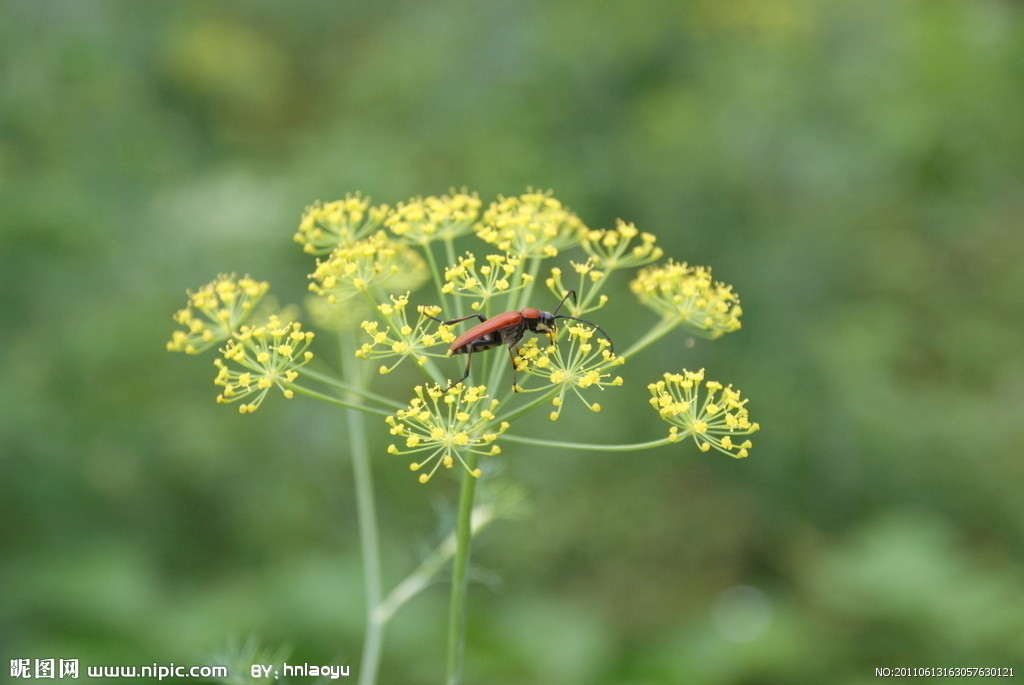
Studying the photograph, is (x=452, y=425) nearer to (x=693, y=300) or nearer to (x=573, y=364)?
(x=573, y=364)

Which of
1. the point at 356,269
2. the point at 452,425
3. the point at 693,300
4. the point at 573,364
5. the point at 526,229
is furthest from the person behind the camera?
the point at 693,300

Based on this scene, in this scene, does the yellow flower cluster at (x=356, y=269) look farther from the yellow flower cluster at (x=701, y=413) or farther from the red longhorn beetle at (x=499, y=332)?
the yellow flower cluster at (x=701, y=413)

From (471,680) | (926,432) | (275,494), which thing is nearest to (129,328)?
(275,494)

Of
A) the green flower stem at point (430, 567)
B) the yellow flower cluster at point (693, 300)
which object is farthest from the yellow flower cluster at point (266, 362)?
the yellow flower cluster at point (693, 300)

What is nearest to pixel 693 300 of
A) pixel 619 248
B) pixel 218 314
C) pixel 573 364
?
pixel 619 248

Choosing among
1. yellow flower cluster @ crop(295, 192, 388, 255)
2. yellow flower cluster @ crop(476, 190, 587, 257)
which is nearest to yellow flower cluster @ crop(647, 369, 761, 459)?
yellow flower cluster @ crop(476, 190, 587, 257)

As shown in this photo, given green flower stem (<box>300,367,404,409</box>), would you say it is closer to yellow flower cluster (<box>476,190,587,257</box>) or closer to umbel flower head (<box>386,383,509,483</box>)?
umbel flower head (<box>386,383,509,483</box>)

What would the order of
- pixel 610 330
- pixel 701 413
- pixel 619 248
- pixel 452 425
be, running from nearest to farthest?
pixel 452 425 → pixel 701 413 → pixel 619 248 → pixel 610 330

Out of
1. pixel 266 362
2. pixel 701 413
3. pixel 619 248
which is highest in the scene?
pixel 619 248
